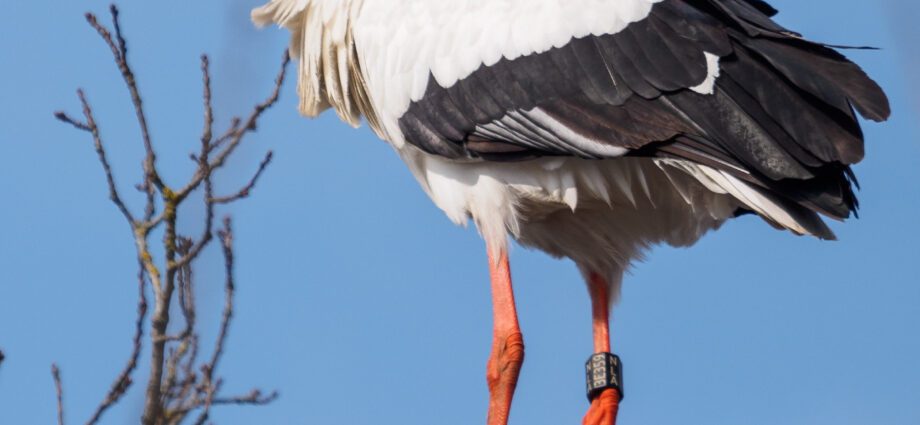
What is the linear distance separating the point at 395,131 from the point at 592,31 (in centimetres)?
108

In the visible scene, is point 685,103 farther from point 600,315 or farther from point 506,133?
point 600,315

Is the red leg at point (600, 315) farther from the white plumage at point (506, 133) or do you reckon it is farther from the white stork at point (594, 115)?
the white plumage at point (506, 133)

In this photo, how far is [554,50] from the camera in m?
6.99

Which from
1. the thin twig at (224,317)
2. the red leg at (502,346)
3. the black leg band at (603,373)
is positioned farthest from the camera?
the black leg band at (603,373)

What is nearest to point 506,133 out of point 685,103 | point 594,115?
point 594,115

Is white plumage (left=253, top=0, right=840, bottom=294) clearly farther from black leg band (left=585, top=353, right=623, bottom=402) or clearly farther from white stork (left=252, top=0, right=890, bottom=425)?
black leg band (left=585, top=353, right=623, bottom=402)

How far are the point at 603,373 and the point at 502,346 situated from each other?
56cm

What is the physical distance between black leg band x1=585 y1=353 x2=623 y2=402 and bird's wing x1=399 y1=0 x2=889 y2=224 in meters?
1.36

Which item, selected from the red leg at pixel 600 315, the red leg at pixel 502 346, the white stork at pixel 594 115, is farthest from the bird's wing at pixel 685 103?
the red leg at pixel 600 315

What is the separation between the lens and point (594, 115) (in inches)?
A: 265

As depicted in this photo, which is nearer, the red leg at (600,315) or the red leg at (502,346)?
the red leg at (502,346)

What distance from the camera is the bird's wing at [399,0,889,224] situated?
6359 mm

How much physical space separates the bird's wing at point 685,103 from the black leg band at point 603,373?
136cm

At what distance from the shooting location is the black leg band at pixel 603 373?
7684mm
